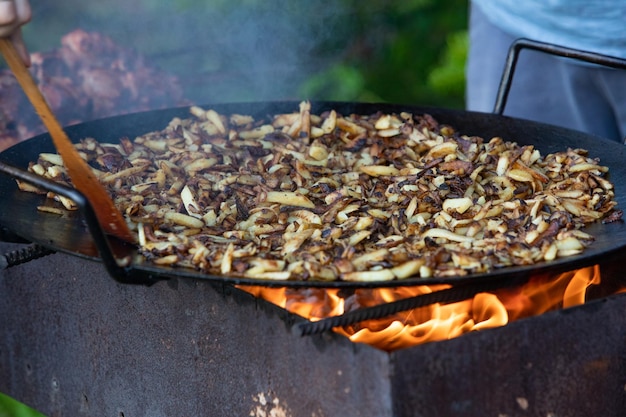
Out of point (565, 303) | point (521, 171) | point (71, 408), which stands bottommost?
point (71, 408)

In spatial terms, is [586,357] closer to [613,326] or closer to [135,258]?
[613,326]

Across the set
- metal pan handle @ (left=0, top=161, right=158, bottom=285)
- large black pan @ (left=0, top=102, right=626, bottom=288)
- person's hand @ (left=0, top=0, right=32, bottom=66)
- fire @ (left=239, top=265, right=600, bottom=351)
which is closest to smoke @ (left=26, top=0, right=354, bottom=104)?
large black pan @ (left=0, top=102, right=626, bottom=288)

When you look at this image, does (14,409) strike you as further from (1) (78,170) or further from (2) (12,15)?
(2) (12,15)

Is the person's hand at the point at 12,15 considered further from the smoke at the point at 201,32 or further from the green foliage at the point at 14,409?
the smoke at the point at 201,32

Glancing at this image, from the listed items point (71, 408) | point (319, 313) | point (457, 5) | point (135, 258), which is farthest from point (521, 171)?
point (457, 5)

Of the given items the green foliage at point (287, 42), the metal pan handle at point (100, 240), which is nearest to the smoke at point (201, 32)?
the green foliage at point (287, 42)

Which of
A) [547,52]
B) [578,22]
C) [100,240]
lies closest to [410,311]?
[100,240]
